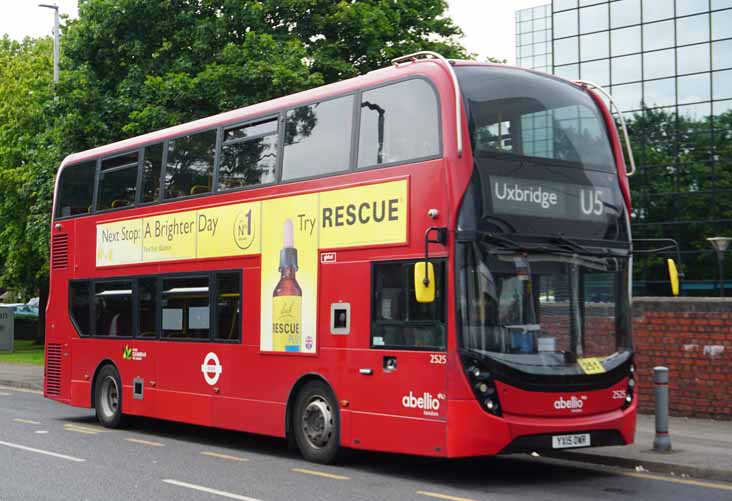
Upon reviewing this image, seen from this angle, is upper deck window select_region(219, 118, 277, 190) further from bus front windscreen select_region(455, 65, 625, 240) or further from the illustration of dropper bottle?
bus front windscreen select_region(455, 65, 625, 240)

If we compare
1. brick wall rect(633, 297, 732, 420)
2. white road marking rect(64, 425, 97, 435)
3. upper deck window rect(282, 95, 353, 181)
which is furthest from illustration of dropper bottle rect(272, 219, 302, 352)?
brick wall rect(633, 297, 732, 420)

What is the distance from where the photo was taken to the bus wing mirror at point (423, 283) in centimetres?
1054

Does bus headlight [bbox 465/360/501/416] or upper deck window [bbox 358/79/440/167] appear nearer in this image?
bus headlight [bbox 465/360/501/416]

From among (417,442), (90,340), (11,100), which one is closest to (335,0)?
(90,340)

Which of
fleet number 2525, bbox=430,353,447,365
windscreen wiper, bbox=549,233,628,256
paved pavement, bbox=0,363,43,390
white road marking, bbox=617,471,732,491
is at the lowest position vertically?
white road marking, bbox=617,471,732,491

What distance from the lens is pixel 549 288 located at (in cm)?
1102

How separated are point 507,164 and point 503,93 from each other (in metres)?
0.85

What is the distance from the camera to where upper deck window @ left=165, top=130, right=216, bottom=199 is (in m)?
14.8

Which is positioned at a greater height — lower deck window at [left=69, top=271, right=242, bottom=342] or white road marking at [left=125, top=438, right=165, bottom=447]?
lower deck window at [left=69, top=271, right=242, bottom=342]

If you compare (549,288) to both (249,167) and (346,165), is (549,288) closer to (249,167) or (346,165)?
(346,165)

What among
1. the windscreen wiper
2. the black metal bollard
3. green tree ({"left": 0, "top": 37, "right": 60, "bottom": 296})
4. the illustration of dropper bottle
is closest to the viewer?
the windscreen wiper

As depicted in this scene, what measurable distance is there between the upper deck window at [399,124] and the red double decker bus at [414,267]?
0.02 m

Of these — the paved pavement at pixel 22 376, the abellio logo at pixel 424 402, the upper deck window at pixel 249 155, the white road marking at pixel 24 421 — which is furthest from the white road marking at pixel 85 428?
the paved pavement at pixel 22 376

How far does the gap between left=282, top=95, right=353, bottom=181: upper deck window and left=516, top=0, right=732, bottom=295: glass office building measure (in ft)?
101
